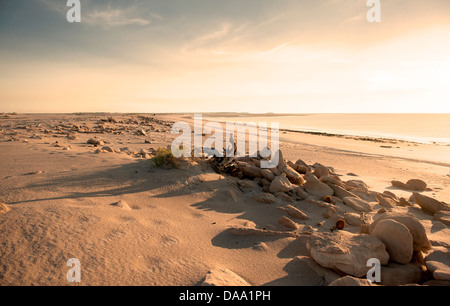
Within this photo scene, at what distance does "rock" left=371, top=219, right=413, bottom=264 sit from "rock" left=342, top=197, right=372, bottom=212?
7.25 feet

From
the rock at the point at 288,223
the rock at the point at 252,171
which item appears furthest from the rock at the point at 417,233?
the rock at the point at 252,171

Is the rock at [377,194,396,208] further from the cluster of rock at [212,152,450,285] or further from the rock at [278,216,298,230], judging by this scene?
the rock at [278,216,298,230]

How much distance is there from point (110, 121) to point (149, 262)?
22.5 m

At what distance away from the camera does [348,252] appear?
8.93 feet

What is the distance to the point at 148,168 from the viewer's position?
18.0ft

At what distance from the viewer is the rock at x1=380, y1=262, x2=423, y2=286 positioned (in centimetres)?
259

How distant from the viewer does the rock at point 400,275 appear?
259 centimetres

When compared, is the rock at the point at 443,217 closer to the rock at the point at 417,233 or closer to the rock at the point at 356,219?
the rock at the point at 356,219

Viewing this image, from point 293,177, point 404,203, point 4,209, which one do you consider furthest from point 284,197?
point 4,209

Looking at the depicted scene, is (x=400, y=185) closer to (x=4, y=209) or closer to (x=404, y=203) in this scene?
(x=404, y=203)

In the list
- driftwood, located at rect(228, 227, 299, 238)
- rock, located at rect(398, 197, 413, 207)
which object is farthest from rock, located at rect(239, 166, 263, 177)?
rock, located at rect(398, 197, 413, 207)

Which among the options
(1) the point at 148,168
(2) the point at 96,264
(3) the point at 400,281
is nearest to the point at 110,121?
(1) the point at 148,168
